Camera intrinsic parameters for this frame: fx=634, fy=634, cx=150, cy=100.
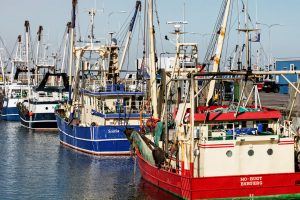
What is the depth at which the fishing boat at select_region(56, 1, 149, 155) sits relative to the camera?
43.6 metres

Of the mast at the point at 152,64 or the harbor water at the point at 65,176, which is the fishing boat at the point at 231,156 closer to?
the harbor water at the point at 65,176

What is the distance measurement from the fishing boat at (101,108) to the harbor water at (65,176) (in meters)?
1.00

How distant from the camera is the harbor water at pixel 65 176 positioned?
102 feet

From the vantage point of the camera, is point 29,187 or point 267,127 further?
point 29,187

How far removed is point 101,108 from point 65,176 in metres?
9.96

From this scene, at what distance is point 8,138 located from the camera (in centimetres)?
6047

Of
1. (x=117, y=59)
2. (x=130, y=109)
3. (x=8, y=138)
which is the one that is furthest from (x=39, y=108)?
(x=130, y=109)

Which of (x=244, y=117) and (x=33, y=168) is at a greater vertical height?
(x=244, y=117)

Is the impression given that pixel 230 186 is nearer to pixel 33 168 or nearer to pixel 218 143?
pixel 218 143

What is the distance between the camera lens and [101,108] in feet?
150

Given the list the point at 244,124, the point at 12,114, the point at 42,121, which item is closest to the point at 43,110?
the point at 42,121

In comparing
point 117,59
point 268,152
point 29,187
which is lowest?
point 29,187

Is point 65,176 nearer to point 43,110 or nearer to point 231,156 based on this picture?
point 231,156

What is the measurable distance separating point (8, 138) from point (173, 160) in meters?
34.6
